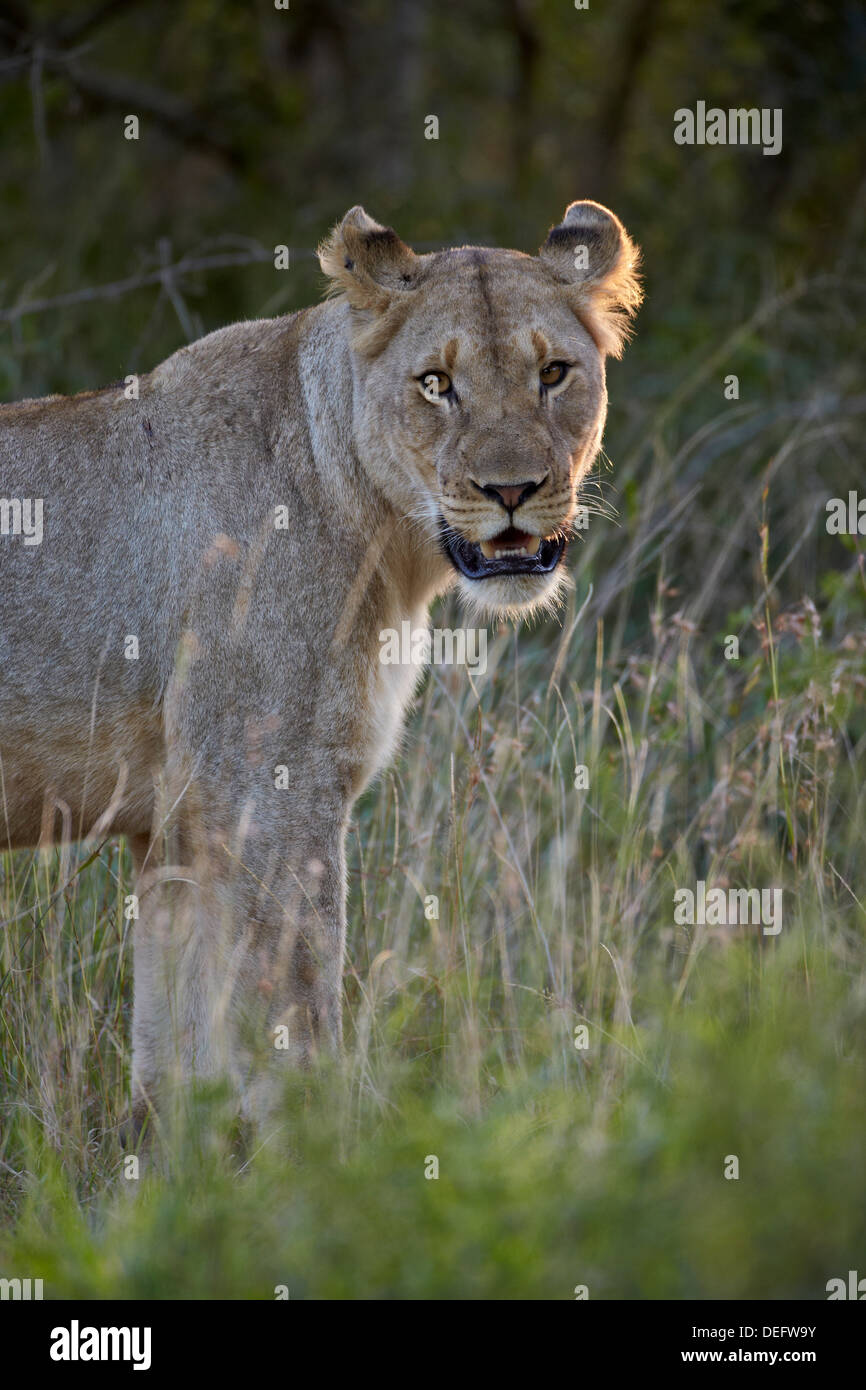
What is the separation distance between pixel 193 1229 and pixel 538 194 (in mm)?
10389

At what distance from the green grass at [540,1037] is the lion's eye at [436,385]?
99cm

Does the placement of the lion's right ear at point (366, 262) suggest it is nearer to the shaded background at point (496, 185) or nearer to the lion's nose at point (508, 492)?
the lion's nose at point (508, 492)

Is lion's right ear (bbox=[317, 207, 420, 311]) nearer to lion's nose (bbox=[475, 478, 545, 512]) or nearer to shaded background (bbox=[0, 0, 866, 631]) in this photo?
lion's nose (bbox=[475, 478, 545, 512])

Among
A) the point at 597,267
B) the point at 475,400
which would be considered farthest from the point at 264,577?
the point at 597,267

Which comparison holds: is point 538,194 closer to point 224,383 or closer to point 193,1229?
point 224,383

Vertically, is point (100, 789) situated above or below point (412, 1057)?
above

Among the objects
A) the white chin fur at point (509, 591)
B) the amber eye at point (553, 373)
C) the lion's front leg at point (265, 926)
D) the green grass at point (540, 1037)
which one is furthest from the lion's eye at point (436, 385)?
the lion's front leg at point (265, 926)

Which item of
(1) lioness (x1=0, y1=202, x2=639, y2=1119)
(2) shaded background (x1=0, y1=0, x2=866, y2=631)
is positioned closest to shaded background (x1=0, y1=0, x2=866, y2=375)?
(2) shaded background (x1=0, y1=0, x2=866, y2=631)

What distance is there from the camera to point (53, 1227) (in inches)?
146

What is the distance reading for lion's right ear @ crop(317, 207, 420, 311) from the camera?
4.61 metres

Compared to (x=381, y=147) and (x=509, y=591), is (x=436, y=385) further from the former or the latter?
(x=381, y=147)

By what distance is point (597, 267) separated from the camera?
16.0ft

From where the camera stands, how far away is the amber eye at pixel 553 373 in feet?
15.1

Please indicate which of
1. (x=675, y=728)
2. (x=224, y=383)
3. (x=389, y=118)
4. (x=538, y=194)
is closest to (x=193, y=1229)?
(x=224, y=383)
